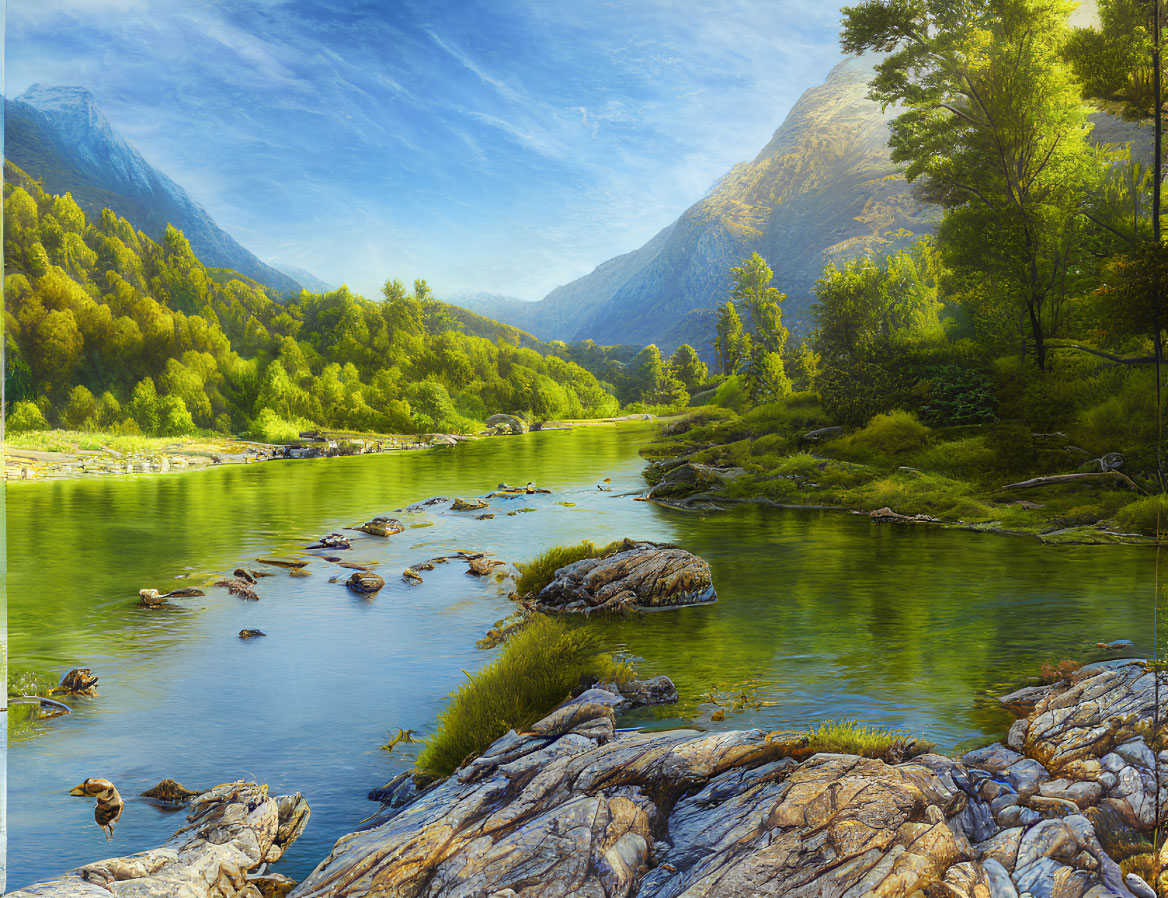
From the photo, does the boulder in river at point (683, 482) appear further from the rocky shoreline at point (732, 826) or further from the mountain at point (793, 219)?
the rocky shoreline at point (732, 826)

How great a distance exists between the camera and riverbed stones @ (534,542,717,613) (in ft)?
17.0

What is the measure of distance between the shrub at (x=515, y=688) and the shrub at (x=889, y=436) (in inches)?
117

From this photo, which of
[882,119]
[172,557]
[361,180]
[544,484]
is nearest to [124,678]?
[172,557]

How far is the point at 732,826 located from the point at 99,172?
6.22 m

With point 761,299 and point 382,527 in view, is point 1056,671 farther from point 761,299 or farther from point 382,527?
point 382,527

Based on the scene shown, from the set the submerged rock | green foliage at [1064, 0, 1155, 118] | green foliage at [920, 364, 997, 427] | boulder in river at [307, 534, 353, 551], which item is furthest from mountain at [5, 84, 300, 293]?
green foliage at [1064, 0, 1155, 118]

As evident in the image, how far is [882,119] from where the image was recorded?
18.8 feet

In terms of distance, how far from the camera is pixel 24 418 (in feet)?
17.2

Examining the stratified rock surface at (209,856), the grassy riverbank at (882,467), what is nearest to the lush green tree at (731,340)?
the grassy riverbank at (882,467)

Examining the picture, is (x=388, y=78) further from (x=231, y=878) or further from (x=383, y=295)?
(x=231, y=878)

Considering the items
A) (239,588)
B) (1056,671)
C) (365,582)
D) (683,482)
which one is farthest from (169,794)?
(1056,671)

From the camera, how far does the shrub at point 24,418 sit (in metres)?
5.19

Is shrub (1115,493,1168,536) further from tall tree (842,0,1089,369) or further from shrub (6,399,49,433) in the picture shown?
shrub (6,399,49,433)

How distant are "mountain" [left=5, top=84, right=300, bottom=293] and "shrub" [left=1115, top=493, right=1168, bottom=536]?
6881mm
